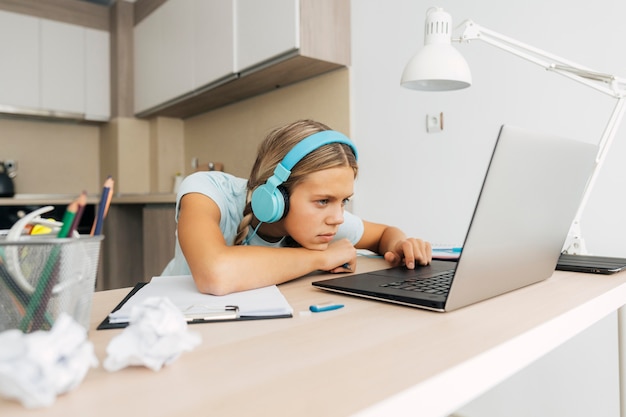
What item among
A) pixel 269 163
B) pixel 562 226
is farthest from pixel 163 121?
pixel 562 226

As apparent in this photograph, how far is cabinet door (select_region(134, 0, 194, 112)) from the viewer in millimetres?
2992

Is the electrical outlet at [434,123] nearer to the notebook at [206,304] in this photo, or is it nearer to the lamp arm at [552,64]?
the lamp arm at [552,64]

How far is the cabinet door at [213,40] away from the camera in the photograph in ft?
8.39

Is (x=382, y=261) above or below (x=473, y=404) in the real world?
above

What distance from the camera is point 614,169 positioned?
4.75 ft

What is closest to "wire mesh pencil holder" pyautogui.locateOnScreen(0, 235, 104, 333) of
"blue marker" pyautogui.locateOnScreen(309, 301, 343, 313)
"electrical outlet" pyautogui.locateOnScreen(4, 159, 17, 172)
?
"blue marker" pyautogui.locateOnScreen(309, 301, 343, 313)

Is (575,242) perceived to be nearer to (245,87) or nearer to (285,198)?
A: (285,198)

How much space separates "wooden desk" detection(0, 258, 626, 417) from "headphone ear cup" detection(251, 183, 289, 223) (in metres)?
0.29

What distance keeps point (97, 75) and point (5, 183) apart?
3.50ft

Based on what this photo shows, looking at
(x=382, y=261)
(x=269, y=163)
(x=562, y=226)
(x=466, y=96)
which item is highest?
(x=466, y=96)

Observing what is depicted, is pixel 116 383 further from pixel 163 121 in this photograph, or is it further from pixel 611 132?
pixel 163 121

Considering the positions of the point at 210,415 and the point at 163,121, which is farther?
the point at 163,121

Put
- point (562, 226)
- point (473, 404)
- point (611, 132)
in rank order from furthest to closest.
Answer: point (473, 404)
point (611, 132)
point (562, 226)

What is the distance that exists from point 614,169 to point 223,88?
6.77 ft
